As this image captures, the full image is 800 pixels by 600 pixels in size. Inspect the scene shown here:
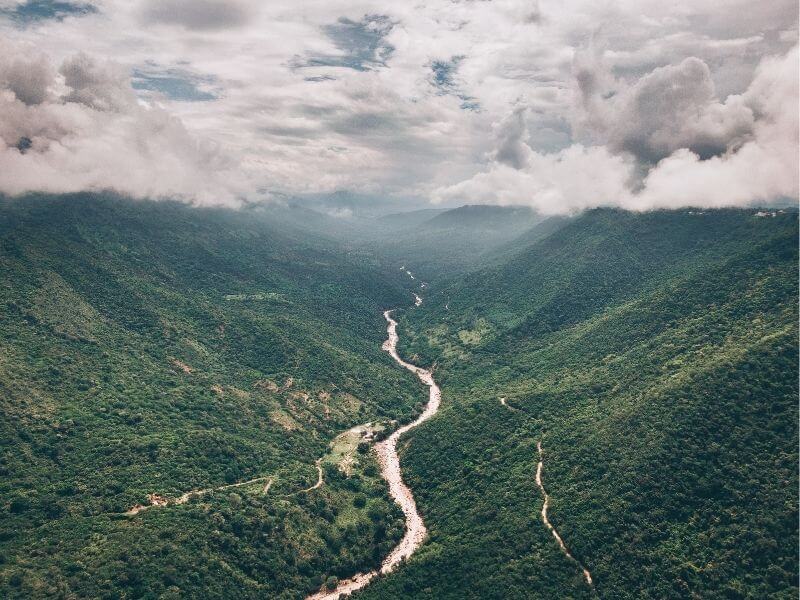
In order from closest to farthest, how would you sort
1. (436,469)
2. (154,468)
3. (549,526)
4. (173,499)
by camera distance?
(549,526) → (173,499) → (154,468) → (436,469)

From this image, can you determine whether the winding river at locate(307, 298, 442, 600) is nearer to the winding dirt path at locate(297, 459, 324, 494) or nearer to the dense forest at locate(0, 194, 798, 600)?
the dense forest at locate(0, 194, 798, 600)

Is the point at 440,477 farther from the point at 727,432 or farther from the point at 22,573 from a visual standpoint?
the point at 22,573

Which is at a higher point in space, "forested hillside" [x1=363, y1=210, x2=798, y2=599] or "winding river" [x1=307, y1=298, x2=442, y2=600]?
"forested hillside" [x1=363, y1=210, x2=798, y2=599]

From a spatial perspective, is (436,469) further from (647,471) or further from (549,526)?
(647,471)

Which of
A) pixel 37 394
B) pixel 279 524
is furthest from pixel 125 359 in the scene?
pixel 279 524

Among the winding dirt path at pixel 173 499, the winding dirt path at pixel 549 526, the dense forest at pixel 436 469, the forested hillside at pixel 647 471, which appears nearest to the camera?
the forested hillside at pixel 647 471

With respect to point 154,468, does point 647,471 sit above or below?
above

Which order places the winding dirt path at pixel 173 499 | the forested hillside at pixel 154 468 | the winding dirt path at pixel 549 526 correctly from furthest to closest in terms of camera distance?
1. the winding dirt path at pixel 173 499
2. the forested hillside at pixel 154 468
3. the winding dirt path at pixel 549 526

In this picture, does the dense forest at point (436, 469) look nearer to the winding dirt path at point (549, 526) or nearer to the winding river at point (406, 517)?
the winding dirt path at point (549, 526)

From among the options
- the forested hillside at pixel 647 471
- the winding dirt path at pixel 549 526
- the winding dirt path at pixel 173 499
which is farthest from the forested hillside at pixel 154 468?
the winding dirt path at pixel 549 526

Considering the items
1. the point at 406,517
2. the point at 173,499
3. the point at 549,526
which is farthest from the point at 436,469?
the point at 173,499

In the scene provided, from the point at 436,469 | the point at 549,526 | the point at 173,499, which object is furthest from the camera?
the point at 436,469

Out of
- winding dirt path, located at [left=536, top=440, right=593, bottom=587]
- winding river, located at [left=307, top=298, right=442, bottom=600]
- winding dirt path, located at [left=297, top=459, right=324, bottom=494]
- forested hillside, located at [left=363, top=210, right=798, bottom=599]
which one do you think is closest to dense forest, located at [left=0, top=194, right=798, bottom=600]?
forested hillside, located at [left=363, top=210, right=798, bottom=599]

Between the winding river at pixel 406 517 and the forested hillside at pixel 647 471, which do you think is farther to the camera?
the winding river at pixel 406 517
